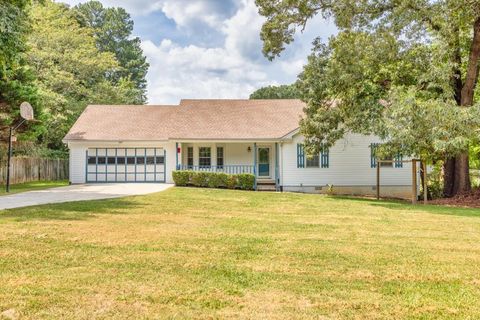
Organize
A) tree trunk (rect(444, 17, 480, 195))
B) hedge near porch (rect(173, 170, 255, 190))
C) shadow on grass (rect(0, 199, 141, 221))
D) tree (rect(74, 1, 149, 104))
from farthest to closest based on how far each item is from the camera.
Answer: tree (rect(74, 1, 149, 104)) → hedge near porch (rect(173, 170, 255, 190)) → tree trunk (rect(444, 17, 480, 195)) → shadow on grass (rect(0, 199, 141, 221))

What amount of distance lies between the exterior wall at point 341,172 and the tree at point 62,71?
14.9 m

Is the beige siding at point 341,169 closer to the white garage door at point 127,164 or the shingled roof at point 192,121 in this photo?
the shingled roof at point 192,121

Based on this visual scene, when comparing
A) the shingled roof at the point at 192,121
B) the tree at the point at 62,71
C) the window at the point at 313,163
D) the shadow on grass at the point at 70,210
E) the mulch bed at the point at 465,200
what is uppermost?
the tree at the point at 62,71

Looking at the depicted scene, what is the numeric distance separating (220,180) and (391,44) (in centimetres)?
985

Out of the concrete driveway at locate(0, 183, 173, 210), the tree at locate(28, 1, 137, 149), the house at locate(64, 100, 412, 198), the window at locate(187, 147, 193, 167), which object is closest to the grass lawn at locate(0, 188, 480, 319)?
the concrete driveway at locate(0, 183, 173, 210)

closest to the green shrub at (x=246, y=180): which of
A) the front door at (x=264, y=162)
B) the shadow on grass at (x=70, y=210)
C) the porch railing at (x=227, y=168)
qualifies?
the porch railing at (x=227, y=168)

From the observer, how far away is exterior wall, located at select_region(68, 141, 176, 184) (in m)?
22.3

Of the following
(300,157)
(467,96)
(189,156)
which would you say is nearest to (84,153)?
(189,156)

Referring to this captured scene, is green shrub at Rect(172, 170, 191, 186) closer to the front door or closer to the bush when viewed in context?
the bush

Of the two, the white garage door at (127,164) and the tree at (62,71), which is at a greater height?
the tree at (62,71)

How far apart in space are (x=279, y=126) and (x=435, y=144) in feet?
33.5

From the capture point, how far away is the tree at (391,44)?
14703mm

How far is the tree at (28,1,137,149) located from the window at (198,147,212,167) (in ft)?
30.7

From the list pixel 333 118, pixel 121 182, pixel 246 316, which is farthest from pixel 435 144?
pixel 121 182
